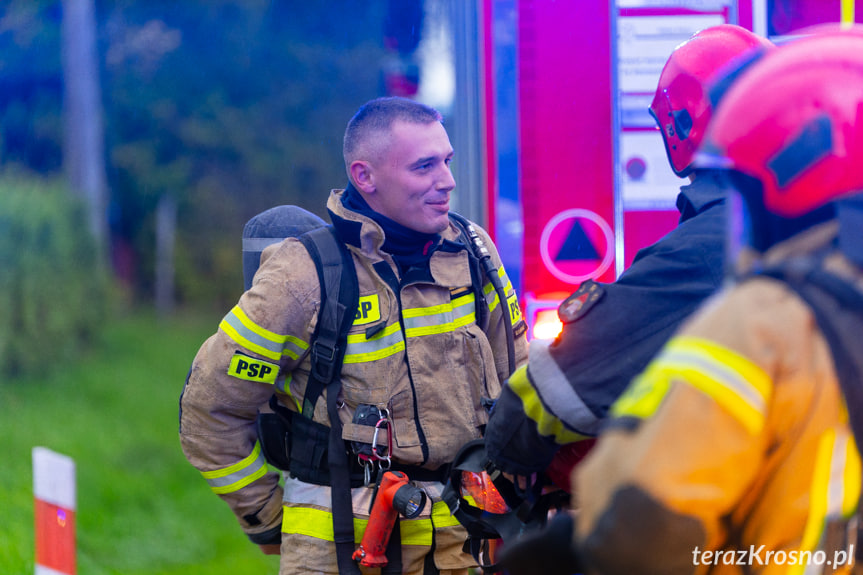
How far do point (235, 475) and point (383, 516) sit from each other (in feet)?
1.58

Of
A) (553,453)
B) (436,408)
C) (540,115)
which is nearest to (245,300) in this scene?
(436,408)

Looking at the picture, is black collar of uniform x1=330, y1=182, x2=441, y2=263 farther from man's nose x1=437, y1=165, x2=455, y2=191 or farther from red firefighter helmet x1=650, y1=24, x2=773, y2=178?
red firefighter helmet x1=650, y1=24, x2=773, y2=178

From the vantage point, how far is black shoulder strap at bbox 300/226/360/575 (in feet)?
7.80

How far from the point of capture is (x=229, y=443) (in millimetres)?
2498

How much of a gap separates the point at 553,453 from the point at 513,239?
4.68ft

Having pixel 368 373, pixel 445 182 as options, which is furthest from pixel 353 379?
pixel 445 182

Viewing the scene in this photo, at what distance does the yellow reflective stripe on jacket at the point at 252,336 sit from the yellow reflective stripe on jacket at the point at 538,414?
2.88 ft

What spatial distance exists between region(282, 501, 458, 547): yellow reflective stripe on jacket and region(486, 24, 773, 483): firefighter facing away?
0.69 metres

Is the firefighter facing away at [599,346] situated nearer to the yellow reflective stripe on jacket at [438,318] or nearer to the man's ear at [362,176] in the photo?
the yellow reflective stripe on jacket at [438,318]

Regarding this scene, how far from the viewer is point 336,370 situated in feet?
7.86

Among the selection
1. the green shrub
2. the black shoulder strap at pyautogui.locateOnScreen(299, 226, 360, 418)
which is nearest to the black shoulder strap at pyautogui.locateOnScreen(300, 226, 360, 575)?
the black shoulder strap at pyautogui.locateOnScreen(299, 226, 360, 418)

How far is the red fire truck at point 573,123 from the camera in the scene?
3000 mm

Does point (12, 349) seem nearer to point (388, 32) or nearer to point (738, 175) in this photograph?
point (388, 32)

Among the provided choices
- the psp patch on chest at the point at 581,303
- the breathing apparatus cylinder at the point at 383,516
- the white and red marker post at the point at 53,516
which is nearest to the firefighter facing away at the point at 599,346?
the psp patch on chest at the point at 581,303
